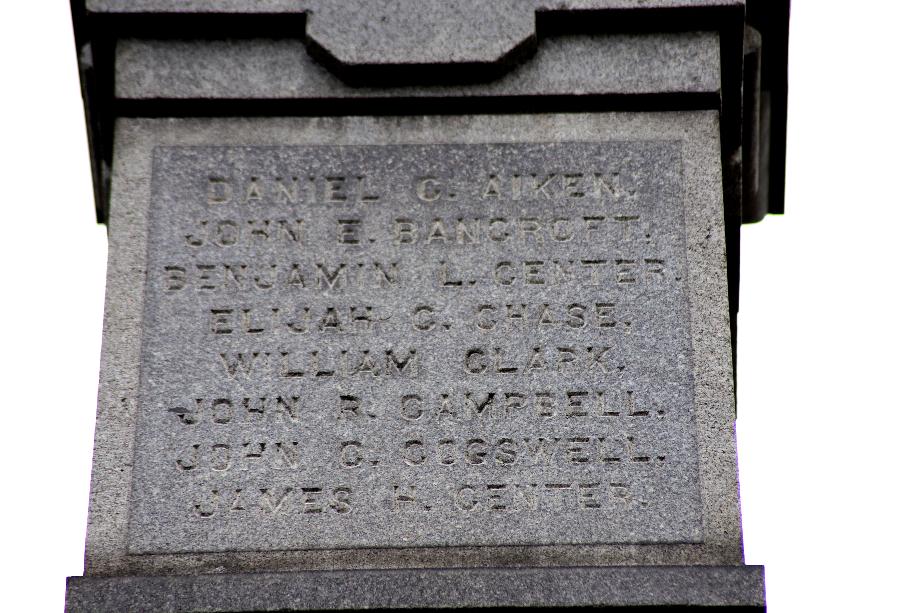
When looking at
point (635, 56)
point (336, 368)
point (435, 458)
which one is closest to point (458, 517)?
point (435, 458)

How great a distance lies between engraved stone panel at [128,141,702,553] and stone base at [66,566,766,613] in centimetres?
19

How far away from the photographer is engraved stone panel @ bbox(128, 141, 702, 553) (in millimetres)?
6738

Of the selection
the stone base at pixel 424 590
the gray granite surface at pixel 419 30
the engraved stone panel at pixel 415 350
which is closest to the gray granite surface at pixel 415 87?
the gray granite surface at pixel 419 30

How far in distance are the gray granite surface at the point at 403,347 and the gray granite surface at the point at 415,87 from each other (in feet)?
0.45

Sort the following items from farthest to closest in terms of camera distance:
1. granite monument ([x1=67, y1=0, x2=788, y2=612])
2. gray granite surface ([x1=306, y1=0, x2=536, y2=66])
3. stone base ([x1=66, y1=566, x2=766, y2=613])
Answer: gray granite surface ([x1=306, y1=0, x2=536, y2=66]) < granite monument ([x1=67, y1=0, x2=788, y2=612]) < stone base ([x1=66, y1=566, x2=766, y2=613])

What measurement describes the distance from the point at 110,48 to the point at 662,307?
A: 2601mm

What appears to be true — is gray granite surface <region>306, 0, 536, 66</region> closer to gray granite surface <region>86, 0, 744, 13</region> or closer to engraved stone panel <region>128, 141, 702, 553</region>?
gray granite surface <region>86, 0, 744, 13</region>

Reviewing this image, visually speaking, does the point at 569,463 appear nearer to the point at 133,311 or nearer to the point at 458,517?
the point at 458,517

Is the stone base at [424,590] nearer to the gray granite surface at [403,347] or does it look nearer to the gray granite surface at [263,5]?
the gray granite surface at [403,347]

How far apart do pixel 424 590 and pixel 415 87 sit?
7.27ft

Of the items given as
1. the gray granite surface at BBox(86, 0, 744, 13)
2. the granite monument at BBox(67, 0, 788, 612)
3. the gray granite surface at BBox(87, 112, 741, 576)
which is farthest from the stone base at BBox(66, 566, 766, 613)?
the gray granite surface at BBox(86, 0, 744, 13)

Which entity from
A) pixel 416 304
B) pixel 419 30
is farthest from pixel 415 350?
pixel 419 30

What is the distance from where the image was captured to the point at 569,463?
6816 mm

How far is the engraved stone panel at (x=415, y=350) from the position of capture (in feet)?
22.1
